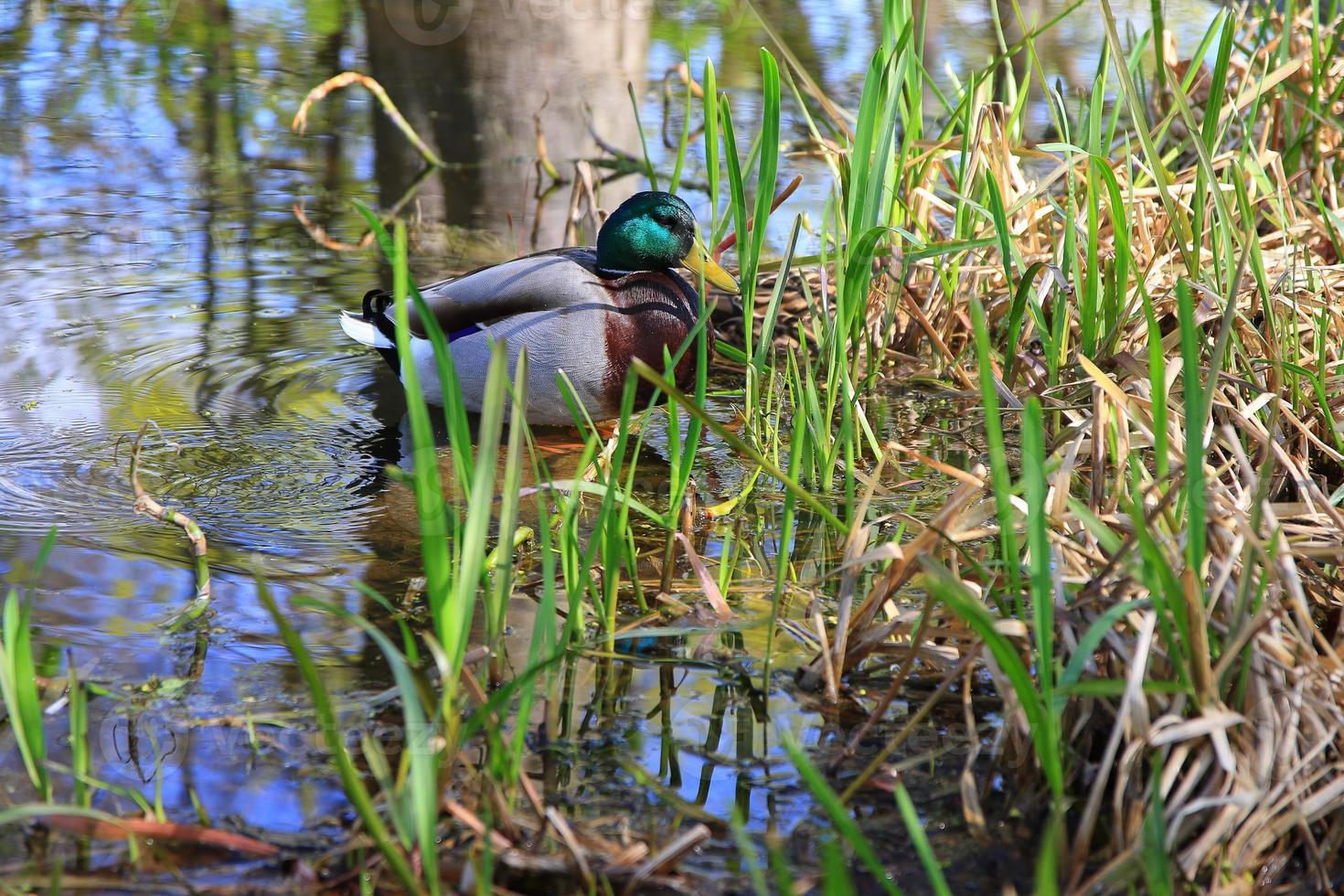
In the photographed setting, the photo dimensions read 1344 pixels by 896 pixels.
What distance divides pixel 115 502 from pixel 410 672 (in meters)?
1.70

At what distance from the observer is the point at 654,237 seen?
418 cm

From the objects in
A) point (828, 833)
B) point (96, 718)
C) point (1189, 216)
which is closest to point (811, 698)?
point (828, 833)

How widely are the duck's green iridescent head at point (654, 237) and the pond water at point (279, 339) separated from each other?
1.68 feet

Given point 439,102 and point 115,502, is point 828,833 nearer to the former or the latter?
point 115,502

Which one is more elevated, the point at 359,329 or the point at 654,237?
the point at 654,237

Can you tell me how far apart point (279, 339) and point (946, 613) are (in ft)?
9.22

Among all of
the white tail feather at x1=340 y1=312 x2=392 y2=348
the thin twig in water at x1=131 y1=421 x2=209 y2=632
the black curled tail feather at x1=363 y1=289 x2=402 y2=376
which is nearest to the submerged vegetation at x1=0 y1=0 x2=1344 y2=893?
the thin twig in water at x1=131 y1=421 x2=209 y2=632

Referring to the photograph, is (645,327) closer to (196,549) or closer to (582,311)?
(582,311)

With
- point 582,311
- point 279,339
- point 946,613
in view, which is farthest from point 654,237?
point 946,613

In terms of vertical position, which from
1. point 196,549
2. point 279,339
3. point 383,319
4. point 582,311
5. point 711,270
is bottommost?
point 196,549

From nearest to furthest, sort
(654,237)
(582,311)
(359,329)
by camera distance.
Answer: (582,311), (654,237), (359,329)

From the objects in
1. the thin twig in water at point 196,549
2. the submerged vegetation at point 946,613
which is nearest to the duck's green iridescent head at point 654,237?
the submerged vegetation at point 946,613

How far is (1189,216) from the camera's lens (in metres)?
3.97

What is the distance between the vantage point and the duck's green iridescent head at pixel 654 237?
4160 mm
